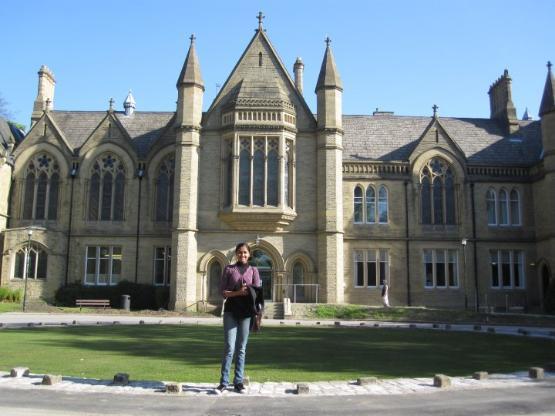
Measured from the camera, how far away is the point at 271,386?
887cm

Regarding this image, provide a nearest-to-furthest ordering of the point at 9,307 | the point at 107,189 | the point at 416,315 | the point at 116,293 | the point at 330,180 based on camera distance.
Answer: the point at 416,315, the point at 9,307, the point at 330,180, the point at 116,293, the point at 107,189

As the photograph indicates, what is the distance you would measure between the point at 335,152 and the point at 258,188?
508 centimetres

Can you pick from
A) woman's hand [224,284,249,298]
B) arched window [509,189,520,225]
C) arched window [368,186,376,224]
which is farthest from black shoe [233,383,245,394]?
arched window [509,189,520,225]

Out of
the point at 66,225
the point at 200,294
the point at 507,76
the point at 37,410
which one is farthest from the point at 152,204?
the point at 37,410

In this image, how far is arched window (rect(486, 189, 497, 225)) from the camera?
124 feet

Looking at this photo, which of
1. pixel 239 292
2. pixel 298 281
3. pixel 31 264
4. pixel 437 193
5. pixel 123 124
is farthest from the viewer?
pixel 123 124

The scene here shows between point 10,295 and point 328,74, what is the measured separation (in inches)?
914

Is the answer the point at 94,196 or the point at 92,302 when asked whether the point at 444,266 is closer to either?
the point at 92,302

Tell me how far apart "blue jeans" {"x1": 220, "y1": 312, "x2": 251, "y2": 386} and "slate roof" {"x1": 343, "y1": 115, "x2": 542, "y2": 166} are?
97.6ft

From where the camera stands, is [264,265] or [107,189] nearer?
[264,265]

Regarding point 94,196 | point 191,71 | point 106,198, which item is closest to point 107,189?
point 106,198

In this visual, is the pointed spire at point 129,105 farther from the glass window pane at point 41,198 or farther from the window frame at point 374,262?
the window frame at point 374,262

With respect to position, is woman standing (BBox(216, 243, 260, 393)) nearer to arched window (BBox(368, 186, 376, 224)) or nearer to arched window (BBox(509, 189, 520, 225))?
arched window (BBox(368, 186, 376, 224))

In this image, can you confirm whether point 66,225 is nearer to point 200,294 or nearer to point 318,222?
point 200,294
